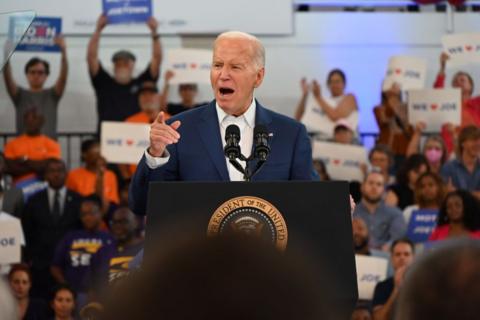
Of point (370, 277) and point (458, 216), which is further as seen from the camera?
point (458, 216)

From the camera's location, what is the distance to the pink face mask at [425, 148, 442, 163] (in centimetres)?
994

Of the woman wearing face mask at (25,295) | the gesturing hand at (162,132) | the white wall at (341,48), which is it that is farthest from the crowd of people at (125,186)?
the gesturing hand at (162,132)

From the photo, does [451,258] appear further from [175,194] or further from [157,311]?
[175,194]

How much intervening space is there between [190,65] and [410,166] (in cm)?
223

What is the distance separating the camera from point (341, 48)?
12930mm

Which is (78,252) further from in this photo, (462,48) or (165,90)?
(462,48)

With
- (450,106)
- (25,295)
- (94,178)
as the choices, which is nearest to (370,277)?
(25,295)

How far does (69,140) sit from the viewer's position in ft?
38.8

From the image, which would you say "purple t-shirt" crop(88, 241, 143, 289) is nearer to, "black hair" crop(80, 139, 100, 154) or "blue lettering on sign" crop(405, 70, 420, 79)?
"black hair" crop(80, 139, 100, 154)

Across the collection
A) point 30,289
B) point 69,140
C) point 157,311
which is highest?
point 157,311

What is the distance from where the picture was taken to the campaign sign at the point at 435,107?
998 centimetres

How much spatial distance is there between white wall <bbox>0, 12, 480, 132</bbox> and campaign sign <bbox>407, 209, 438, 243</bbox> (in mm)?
4133

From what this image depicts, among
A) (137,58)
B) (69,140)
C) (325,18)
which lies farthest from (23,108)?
(325,18)

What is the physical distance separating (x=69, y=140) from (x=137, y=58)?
1.28 meters
